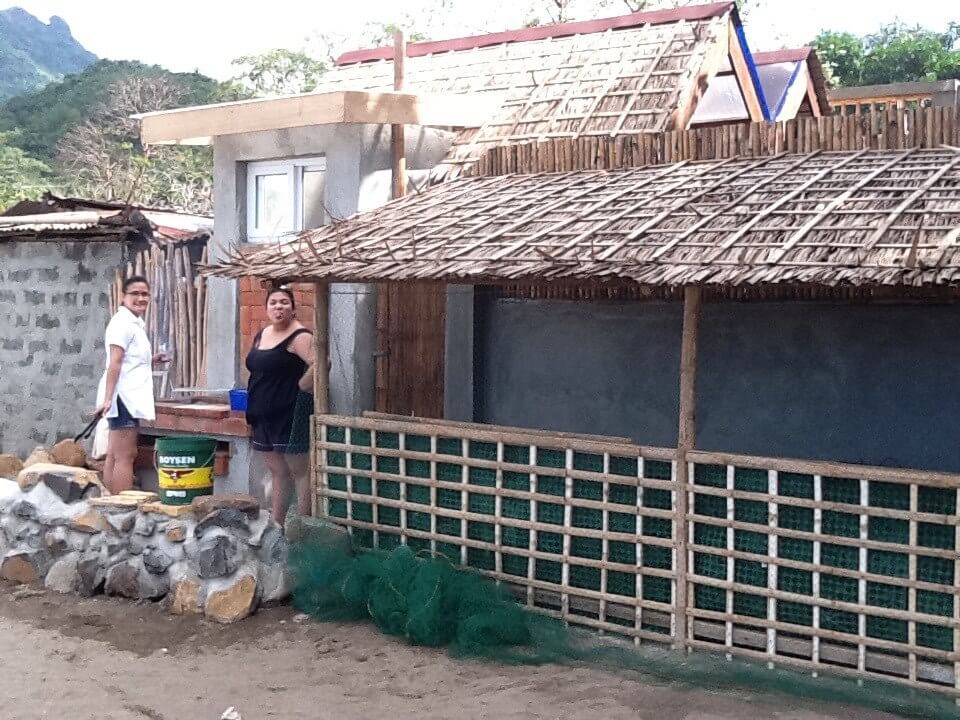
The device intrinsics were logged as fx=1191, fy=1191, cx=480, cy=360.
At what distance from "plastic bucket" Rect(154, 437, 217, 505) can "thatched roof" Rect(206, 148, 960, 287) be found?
1237 millimetres

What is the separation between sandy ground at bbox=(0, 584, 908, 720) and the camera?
5785 millimetres

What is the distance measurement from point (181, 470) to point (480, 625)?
Result: 101 inches

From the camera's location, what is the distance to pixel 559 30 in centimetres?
1091

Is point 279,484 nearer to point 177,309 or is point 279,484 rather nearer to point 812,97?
point 177,309

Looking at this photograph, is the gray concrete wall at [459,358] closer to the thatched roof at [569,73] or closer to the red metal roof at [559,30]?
the thatched roof at [569,73]

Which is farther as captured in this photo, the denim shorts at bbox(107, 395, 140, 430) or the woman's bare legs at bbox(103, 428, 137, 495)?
the woman's bare legs at bbox(103, 428, 137, 495)

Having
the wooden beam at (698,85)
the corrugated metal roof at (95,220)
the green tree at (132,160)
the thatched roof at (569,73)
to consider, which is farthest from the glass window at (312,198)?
the green tree at (132,160)

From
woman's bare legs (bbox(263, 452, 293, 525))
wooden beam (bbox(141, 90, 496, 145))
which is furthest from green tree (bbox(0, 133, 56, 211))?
woman's bare legs (bbox(263, 452, 293, 525))

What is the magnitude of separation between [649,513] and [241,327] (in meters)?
4.59

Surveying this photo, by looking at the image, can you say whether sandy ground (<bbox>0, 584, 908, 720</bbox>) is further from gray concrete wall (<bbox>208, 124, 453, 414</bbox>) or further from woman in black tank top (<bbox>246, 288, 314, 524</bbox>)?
gray concrete wall (<bbox>208, 124, 453, 414</bbox>)

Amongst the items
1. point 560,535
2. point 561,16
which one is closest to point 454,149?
point 560,535

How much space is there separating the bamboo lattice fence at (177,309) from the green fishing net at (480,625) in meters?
3.15

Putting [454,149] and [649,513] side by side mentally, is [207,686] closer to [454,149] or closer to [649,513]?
[649,513]

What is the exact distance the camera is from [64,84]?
33469 mm
